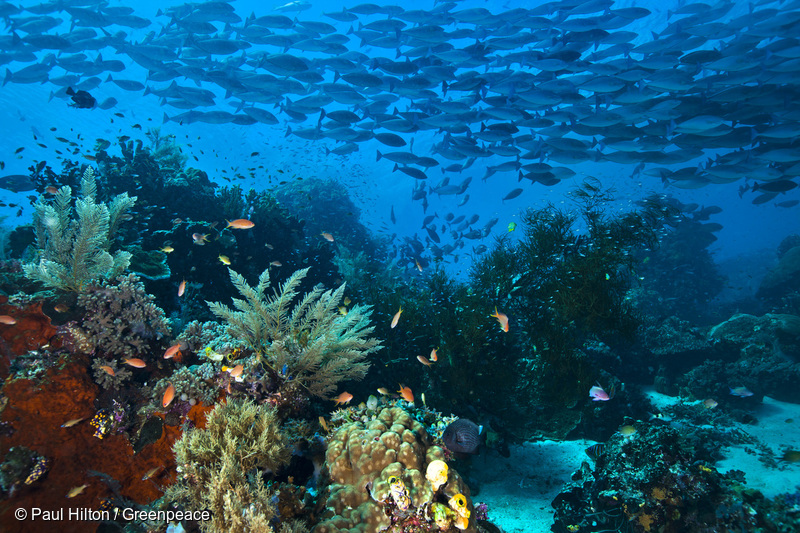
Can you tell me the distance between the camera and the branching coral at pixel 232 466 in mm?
2418

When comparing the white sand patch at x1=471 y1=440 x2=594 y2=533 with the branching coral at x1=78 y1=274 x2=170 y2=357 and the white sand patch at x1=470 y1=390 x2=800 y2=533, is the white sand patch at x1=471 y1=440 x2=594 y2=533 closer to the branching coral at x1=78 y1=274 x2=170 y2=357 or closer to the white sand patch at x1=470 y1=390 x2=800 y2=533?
the white sand patch at x1=470 y1=390 x2=800 y2=533

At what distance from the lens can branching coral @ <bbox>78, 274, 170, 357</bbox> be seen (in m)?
3.70

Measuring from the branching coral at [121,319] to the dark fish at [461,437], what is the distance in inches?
151

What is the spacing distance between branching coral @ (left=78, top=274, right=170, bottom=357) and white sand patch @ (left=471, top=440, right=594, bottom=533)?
534 cm

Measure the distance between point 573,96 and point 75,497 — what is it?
63.7 ft

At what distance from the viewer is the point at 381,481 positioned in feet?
9.30

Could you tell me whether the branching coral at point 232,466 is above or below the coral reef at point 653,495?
above

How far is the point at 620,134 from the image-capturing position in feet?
52.0

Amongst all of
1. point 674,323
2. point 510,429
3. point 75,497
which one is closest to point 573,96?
point 674,323

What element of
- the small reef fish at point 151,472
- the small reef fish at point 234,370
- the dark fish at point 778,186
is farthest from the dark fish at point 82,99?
the dark fish at point 778,186

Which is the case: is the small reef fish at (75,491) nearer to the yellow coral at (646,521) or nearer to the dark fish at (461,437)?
the dark fish at (461,437)

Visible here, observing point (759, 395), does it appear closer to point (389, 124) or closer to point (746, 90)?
point (746, 90)

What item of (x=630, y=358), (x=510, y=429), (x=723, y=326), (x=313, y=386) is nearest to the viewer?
(x=313, y=386)

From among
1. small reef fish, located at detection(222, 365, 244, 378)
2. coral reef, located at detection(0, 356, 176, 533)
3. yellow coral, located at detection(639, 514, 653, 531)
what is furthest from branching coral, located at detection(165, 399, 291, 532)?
yellow coral, located at detection(639, 514, 653, 531)
